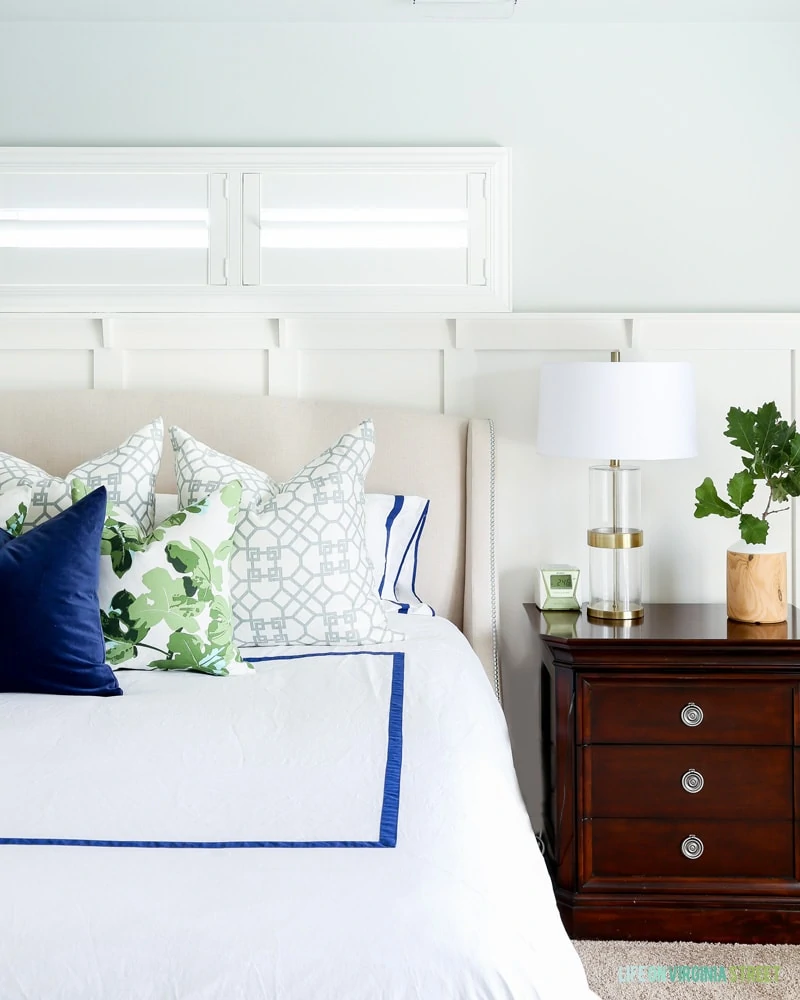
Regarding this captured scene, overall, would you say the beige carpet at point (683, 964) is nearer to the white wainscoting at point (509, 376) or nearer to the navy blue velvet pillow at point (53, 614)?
the white wainscoting at point (509, 376)

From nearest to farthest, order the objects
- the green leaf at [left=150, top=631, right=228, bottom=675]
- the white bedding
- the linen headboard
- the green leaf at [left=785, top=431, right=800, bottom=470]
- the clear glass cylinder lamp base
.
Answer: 1. the white bedding
2. the green leaf at [left=150, top=631, right=228, bottom=675]
3. the green leaf at [left=785, top=431, right=800, bottom=470]
4. the clear glass cylinder lamp base
5. the linen headboard

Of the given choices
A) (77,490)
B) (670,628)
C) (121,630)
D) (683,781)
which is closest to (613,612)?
(670,628)

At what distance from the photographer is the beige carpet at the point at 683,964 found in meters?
1.90

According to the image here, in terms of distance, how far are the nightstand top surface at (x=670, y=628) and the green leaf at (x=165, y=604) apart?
823 mm

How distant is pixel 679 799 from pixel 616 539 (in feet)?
2.05

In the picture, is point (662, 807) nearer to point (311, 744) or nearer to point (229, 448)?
point (311, 744)

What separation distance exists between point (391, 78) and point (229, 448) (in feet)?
3.68

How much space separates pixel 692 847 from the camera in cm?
212

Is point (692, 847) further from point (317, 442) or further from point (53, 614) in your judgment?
point (53, 614)

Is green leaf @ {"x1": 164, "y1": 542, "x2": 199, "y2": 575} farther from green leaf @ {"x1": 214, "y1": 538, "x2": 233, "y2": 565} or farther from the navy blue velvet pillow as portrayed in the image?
the navy blue velvet pillow

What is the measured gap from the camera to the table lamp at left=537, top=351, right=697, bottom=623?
2199 millimetres

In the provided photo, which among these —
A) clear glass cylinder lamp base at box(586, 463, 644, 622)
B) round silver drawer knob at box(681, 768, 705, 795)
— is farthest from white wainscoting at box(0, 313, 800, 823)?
round silver drawer knob at box(681, 768, 705, 795)

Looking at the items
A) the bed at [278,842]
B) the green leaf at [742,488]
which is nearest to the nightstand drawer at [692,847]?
the bed at [278,842]

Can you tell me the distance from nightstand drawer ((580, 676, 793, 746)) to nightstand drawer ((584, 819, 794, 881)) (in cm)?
20
